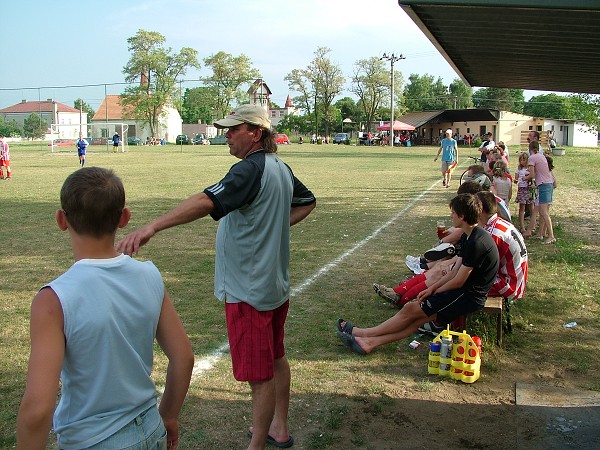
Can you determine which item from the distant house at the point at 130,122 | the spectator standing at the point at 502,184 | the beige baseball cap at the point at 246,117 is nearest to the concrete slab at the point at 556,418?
the beige baseball cap at the point at 246,117

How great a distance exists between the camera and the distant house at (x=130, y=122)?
287ft

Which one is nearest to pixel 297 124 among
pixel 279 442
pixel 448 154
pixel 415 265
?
pixel 448 154

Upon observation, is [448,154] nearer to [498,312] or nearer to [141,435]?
[498,312]

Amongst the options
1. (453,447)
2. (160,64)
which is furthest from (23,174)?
(160,64)

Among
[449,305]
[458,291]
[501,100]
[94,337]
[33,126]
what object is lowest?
[449,305]

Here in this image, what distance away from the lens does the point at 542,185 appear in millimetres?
10594

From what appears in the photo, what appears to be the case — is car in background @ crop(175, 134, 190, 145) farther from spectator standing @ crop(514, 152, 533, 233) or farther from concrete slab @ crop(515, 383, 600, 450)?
concrete slab @ crop(515, 383, 600, 450)

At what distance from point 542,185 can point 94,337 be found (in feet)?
32.8

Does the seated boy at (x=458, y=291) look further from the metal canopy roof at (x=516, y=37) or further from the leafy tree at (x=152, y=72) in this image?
the leafy tree at (x=152, y=72)

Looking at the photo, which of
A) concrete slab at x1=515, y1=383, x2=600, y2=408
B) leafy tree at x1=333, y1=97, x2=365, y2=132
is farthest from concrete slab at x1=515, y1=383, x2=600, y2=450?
leafy tree at x1=333, y1=97, x2=365, y2=132

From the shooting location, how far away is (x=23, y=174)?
2573cm

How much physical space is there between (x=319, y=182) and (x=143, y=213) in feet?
30.3

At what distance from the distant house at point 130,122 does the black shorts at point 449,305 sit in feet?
261

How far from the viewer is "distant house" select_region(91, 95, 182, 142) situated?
87.6 metres
